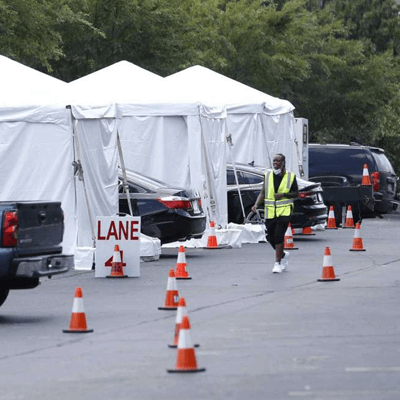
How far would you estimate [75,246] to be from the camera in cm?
2134

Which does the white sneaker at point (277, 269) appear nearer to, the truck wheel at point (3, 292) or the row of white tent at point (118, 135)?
the row of white tent at point (118, 135)

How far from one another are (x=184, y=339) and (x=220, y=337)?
8.52ft

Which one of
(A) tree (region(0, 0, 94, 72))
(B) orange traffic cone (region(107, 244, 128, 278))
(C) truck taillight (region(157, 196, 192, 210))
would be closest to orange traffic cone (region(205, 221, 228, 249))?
(C) truck taillight (region(157, 196, 192, 210))

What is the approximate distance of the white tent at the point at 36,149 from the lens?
70.0ft

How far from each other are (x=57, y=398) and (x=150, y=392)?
2.02 feet

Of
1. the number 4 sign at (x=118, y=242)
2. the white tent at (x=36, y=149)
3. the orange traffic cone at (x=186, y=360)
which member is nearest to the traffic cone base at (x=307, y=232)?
the white tent at (x=36, y=149)

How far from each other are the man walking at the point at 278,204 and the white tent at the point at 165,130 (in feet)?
19.2

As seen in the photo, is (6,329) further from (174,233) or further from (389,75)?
(389,75)

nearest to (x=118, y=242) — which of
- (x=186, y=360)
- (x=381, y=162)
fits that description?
(x=186, y=360)

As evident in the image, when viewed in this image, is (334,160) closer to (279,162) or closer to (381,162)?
(381,162)

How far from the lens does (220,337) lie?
12281mm

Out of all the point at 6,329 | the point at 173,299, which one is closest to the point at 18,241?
the point at 6,329

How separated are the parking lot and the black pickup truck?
1.62 feet

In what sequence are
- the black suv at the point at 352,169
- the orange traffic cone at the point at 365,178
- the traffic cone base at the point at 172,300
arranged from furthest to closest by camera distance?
the black suv at the point at 352,169, the orange traffic cone at the point at 365,178, the traffic cone base at the point at 172,300
